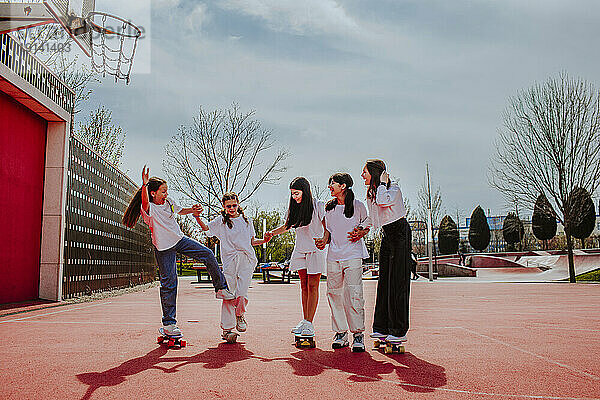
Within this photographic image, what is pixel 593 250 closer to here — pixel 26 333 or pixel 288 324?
pixel 288 324

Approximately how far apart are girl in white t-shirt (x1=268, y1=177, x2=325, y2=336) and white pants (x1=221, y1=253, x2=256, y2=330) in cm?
67

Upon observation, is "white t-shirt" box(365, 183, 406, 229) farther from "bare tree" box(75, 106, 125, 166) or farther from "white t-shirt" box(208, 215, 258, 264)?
"bare tree" box(75, 106, 125, 166)

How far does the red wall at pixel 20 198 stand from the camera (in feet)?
34.9

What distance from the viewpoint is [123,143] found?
31.8 metres

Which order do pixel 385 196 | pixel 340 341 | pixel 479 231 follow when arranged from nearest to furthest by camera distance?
pixel 385 196 → pixel 340 341 → pixel 479 231

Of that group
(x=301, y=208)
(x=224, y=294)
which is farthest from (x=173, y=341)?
(x=301, y=208)

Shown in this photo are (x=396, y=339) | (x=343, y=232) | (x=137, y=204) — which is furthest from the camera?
(x=137, y=204)

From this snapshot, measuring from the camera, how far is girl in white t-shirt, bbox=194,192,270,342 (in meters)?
6.70

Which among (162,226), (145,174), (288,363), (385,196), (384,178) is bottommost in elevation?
(288,363)

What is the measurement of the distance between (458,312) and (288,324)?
12.3 ft

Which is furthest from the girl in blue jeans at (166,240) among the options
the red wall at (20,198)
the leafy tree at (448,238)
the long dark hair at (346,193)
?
the leafy tree at (448,238)

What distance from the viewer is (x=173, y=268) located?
636 cm

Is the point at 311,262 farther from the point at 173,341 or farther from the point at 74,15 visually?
the point at 74,15

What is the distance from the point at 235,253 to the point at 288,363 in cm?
206
